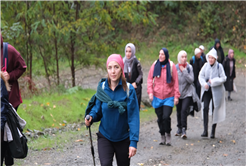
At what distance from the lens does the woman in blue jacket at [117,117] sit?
423 cm

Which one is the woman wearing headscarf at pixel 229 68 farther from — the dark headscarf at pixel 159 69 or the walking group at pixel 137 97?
the dark headscarf at pixel 159 69

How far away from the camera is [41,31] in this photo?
13.0m

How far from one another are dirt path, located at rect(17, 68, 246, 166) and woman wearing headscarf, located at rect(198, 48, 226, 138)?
25.0 inches

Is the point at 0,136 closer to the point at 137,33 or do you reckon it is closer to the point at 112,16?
the point at 112,16

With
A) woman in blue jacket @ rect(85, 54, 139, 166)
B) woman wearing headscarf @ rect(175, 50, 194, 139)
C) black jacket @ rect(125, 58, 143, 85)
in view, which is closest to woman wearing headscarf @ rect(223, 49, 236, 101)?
woman wearing headscarf @ rect(175, 50, 194, 139)

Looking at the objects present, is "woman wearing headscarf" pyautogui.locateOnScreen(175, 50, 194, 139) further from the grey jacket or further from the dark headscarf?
the dark headscarf

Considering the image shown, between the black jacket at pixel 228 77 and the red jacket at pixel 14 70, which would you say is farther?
the black jacket at pixel 228 77

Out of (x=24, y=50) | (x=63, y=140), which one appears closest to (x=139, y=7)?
(x=24, y=50)

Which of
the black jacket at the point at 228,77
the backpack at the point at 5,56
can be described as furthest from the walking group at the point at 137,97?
the black jacket at the point at 228,77

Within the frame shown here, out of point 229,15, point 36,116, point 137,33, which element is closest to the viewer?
point 36,116

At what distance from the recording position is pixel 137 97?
8.93 meters

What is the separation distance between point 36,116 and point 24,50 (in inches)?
172

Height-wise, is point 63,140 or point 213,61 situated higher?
point 213,61

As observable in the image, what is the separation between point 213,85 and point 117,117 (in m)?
4.99
